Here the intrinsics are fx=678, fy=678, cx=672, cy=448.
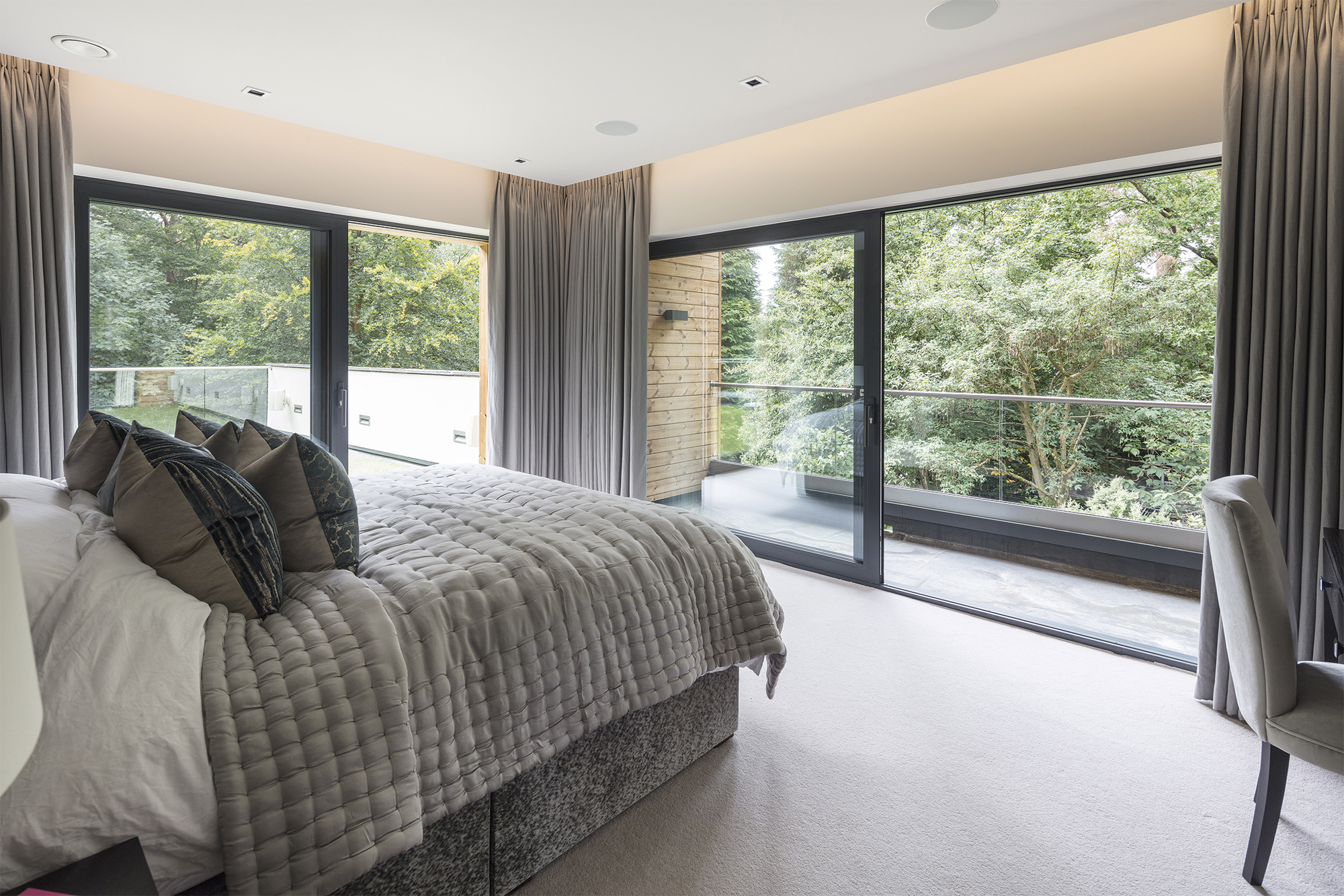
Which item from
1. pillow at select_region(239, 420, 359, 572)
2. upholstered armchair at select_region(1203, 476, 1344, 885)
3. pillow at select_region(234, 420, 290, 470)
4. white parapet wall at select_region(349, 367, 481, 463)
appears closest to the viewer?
upholstered armchair at select_region(1203, 476, 1344, 885)

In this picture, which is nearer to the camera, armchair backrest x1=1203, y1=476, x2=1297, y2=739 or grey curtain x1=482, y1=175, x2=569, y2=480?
armchair backrest x1=1203, y1=476, x2=1297, y2=739

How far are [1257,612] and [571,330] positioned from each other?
13.9ft

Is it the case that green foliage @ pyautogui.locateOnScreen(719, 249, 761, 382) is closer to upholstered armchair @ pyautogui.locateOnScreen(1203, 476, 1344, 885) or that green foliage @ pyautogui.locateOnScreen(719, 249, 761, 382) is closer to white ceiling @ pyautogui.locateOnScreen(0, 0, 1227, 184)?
white ceiling @ pyautogui.locateOnScreen(0, 0, 1227, 184)

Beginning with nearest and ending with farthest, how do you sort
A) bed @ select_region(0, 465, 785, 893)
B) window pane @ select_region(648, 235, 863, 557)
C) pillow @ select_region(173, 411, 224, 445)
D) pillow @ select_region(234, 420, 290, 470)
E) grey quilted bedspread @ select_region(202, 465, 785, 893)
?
bed @ select_region(0, 465, 785, 893)
grey quilted bedspread @ select_region(202, 465, 785, 893)
pillow @ select_region(234, 420, 290, 470)
pillow @ select_region(173, 411, 224, 445)
window pane @ select_region(648, 235, 863, 557)

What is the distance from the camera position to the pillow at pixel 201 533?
1381 mm

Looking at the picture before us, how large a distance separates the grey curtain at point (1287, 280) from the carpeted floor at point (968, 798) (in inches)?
19.1

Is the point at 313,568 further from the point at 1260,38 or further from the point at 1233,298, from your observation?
the point at 1260,38

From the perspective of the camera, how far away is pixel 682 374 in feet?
15.4

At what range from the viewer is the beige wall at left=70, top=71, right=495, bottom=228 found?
10.5ft

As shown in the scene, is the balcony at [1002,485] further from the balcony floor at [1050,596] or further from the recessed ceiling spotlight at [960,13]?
the recessed ceiling spotlight at [960,13]

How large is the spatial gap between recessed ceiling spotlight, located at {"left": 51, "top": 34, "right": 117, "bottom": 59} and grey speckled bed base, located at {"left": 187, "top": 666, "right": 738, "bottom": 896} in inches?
124

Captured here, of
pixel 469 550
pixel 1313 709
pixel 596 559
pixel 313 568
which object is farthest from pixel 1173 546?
pixel 313 568

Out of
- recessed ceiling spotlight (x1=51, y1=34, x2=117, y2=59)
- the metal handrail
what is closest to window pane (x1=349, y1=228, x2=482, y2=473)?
recessed ceiling spotlight (x1=51, y1=34, x2=117, y2=59)

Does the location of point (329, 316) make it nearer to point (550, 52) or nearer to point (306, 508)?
point (550, 52)
